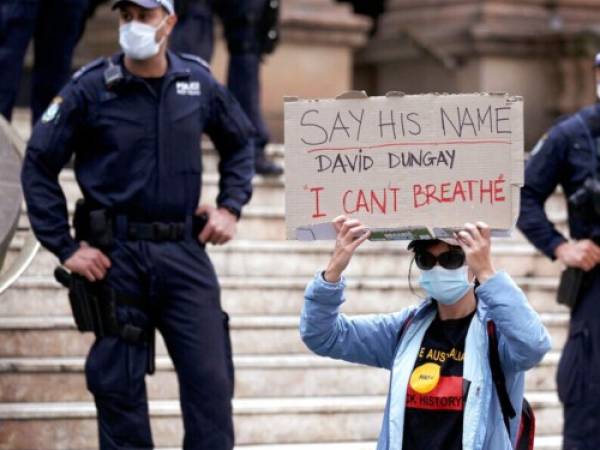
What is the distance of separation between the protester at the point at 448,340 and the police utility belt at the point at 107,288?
1.68 meters

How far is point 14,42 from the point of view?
8.81 metres

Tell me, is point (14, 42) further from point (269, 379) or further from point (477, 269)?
point (477, 269)

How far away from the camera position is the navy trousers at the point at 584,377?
6.99 metres

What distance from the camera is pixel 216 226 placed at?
266 inches

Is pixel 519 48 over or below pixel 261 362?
over

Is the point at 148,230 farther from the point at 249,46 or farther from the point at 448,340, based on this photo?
the point at 249,46

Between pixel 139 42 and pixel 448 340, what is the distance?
2.20 meters

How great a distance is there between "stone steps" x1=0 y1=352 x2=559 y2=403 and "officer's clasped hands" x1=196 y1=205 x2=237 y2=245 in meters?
1.43

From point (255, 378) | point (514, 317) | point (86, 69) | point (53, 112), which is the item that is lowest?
point (255, 378)

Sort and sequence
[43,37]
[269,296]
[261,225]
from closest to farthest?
[269,296] → [43,37] → [261,225]

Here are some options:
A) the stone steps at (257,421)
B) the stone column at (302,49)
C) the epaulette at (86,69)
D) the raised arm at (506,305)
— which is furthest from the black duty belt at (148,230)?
the stone column at (302,49)

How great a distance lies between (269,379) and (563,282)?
65.6 inches

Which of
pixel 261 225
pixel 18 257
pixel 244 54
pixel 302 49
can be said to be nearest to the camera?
pixel 18 257

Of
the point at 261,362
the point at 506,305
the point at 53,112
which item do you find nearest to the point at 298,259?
the point at 261,362
